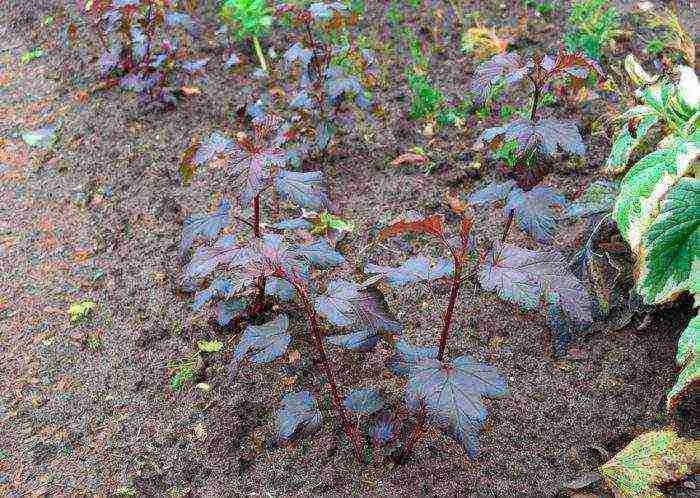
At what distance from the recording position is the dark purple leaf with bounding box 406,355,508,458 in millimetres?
1636

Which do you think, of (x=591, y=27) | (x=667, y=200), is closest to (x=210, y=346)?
(x=667, y=200)

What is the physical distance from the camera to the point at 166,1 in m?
3.70

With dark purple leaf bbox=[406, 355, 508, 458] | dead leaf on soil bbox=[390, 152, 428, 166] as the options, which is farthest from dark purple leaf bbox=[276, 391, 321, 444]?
dead leaf on soil bbox=[390, 152, 428, 166]

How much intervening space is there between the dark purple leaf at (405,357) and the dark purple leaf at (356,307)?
0.23ft

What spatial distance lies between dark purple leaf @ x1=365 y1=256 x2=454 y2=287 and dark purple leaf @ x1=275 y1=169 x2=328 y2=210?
272mm

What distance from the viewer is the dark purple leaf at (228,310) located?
2510mm

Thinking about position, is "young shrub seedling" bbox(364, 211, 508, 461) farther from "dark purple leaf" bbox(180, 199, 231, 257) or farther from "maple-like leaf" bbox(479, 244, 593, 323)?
"dark purple leaf" bbox(180, 199, 231, 257)

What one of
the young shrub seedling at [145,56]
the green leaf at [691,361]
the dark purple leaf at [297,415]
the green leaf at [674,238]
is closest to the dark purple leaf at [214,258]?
the dark purple leaf at [297,415]

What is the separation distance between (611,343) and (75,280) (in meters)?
2.16

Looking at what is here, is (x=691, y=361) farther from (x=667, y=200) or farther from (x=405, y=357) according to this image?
(x=405, y=357)

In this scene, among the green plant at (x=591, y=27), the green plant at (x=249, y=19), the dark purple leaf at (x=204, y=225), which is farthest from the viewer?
the green plant at (x=249, y=19)

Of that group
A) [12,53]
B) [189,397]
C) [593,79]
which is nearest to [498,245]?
[189,397]

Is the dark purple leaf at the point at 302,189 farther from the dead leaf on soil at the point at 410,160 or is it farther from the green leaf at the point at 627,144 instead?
the dead leaf on soil at the point at 410,160

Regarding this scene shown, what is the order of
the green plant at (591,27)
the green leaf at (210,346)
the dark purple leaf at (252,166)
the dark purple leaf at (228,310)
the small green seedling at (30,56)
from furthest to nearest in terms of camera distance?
the small green seedling at (30,56)
the green plant at (591,27)
the green leaf at (210,346)
the dark purple leaf at (228,310)
the dark purple leaf at (252,166)
